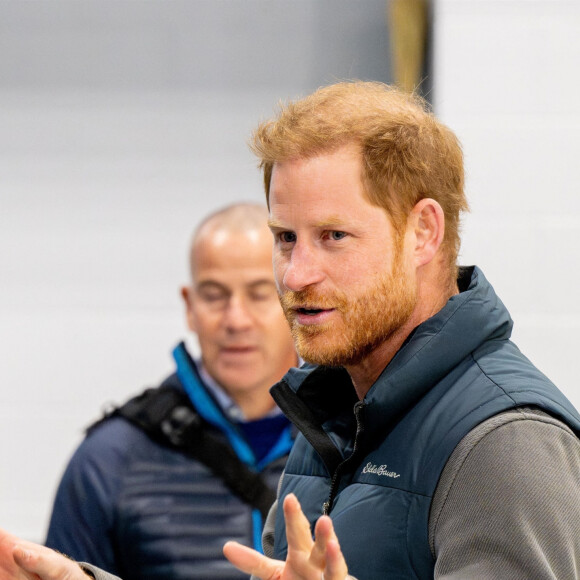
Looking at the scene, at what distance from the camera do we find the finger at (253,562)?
99cm

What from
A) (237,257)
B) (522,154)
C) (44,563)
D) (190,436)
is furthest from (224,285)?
(44,563)

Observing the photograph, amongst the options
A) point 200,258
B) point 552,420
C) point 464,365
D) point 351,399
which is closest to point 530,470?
point 552,420

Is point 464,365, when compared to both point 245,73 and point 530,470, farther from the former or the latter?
point 245,73

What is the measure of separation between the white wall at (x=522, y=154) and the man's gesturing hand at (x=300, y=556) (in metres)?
1.62

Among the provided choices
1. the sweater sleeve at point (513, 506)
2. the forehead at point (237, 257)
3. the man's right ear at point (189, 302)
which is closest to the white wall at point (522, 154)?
the forehead at point (237, 257)

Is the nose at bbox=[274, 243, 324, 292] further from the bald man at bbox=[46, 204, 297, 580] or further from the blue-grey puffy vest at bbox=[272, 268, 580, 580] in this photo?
the bald man at bbox=[46, 204, 297, 580]

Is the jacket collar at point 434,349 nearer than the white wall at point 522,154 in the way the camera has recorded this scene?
Yes

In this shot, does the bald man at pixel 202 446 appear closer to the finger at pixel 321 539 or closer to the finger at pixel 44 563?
the finger at pixel 44 563

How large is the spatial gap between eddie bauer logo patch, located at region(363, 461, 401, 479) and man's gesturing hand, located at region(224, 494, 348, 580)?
19cm

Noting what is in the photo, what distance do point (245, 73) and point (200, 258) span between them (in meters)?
0.90

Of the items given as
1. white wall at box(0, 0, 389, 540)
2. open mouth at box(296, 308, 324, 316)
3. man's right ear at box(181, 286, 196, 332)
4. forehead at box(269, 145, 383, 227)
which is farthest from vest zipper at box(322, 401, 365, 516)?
white wall at box(0, 0, 389, 540)

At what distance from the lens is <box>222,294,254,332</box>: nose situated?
7.58 feet

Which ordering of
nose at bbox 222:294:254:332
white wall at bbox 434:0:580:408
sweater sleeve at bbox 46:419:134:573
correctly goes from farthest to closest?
white wall at bbox 434:0:580:408, nose at bbox 222:294:254:332, sweater sleeve at bbox 46:419:134:573

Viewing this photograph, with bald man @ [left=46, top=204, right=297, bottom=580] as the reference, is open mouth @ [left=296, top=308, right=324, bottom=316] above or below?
above
